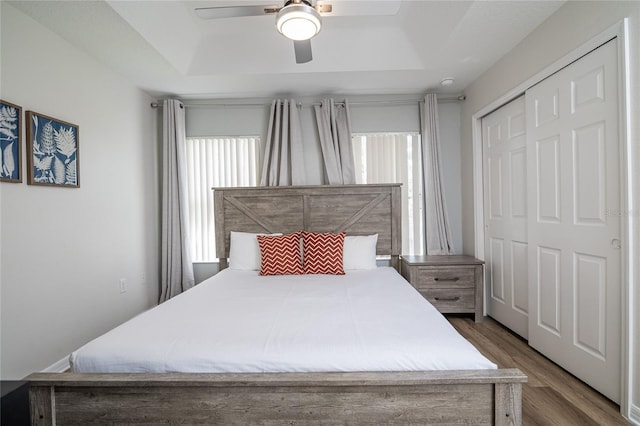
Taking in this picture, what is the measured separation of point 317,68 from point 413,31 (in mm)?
915

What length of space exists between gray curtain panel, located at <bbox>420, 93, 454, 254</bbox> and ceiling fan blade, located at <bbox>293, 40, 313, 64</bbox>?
5.99 ft

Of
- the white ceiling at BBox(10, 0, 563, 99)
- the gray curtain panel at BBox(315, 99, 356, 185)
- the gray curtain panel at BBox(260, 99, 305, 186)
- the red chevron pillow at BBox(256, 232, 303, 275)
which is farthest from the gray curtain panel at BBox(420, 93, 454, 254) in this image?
the red chevron pillow at BBox(256, 232, 303, 275)

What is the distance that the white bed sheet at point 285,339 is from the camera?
1.26 metres

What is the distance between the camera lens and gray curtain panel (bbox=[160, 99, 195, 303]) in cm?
338

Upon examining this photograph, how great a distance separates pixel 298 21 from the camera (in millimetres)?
1678

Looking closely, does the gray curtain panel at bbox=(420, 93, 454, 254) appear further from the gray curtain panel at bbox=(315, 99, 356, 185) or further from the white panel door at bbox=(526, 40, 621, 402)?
the white panel door at bbox=(526, 40, 621, 402)

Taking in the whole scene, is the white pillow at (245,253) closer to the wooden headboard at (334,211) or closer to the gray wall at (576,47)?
the wooden headboard at (334,211)

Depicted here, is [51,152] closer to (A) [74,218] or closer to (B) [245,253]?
(A) [74,218]

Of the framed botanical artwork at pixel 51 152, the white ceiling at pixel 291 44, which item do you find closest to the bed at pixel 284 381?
the framed botanical artwork at pixel 51 152

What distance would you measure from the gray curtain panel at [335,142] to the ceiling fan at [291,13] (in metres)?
1.50

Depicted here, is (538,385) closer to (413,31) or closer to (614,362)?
(614,362)

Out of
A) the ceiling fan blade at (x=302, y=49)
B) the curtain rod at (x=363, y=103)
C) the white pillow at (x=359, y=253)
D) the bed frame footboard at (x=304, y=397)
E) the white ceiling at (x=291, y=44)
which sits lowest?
the bed frame footboard at (x=304, y=397)

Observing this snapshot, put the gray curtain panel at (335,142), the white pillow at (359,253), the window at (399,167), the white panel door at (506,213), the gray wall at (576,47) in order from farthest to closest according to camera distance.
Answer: the window at (399,167)
the gray curtain panel at (335,142)
the white pillow at (359,253)
the white panel door at (506,213)
the gray wall at (576,47)

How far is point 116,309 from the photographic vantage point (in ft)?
9.35
